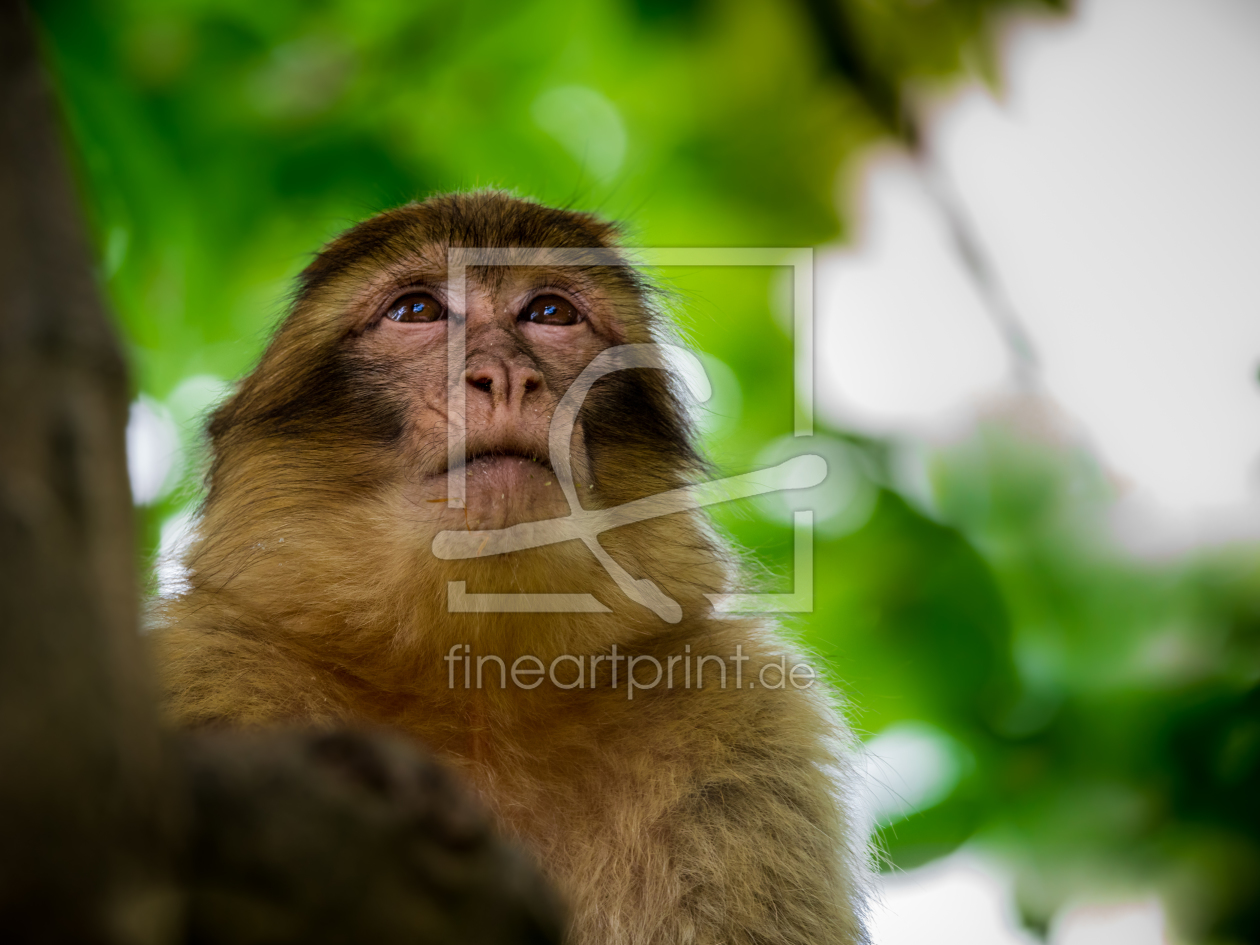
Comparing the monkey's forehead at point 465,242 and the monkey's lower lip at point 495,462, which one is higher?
the monkey's forehead at point 465,242

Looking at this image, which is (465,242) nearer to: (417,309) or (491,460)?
(417,309)

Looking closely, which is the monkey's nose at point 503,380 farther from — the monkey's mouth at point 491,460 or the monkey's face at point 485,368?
the monkey's mouth at point 491,460

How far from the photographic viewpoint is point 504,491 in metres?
2.84

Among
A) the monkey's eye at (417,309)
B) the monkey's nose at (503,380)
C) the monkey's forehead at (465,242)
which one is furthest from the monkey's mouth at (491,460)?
the monkey's forehead at (465,242)

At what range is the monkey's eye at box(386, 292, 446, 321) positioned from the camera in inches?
135

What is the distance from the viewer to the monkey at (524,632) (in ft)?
9.31

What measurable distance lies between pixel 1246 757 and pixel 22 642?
9.57 feet

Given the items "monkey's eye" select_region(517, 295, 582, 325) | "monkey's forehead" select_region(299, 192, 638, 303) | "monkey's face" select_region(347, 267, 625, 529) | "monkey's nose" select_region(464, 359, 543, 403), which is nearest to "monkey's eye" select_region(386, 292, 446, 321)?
"monkey's face" select_region(347, 267, 625, 529)

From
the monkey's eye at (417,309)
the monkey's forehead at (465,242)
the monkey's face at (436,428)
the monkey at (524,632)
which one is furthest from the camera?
the monkey's forehead at (465,242)

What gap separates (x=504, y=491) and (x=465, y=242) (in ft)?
3.74

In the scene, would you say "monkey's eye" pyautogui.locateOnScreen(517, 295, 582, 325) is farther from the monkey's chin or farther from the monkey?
the monkey's chin

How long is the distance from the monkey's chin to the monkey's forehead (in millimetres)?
850

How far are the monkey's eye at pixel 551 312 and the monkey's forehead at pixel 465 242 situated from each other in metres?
0.13

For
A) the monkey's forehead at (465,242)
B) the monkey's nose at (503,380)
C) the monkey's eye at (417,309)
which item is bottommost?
the monkey's nose at (503,380)
